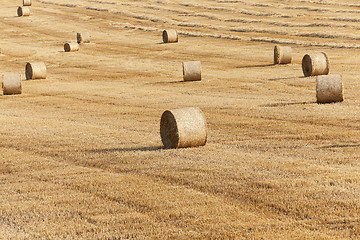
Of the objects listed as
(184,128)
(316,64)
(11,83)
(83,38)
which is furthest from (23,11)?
(184,128)

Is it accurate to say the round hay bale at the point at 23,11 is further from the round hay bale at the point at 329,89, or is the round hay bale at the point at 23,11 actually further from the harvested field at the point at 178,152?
the round hay bale at the point at 329,89

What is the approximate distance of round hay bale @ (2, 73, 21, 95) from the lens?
82.2ft

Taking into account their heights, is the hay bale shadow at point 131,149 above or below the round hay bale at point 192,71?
below

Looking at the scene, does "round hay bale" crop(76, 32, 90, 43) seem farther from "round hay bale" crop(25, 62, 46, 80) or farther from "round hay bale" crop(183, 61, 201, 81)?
"round hay bale" crop(183, 61, 201, 81)

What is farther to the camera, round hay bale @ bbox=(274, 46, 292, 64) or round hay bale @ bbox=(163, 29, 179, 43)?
round hay bale @ bbox=(163, 29, 179, 43)

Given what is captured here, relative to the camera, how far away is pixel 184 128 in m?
13.8

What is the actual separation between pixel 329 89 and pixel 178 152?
7.43 meters

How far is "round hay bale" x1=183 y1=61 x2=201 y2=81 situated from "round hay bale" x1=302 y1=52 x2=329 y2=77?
14.0ft

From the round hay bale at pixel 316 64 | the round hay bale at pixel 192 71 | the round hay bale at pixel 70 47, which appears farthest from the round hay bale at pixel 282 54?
the round hay bale at pixel 70 47

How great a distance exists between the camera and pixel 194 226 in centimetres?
961

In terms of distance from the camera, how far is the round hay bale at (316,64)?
26.1 metres

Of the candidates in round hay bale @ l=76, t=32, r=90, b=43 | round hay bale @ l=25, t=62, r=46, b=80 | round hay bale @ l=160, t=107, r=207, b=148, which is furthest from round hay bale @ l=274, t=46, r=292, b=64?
round hay bale @ l=160, t=107, r=207, b=148

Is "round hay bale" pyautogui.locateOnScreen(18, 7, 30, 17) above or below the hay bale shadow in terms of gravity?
above

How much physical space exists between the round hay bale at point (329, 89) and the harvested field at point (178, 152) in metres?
0.39
